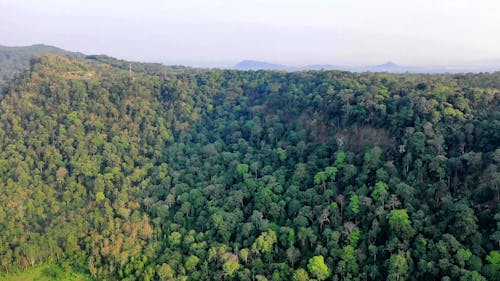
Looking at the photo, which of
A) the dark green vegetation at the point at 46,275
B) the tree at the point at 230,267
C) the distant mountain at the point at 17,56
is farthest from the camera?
the distant mountain at the point at 17,56

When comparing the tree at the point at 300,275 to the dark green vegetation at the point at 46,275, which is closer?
the tree at the point at 300,275

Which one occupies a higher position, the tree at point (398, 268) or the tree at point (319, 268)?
the tree at point (398, 268)

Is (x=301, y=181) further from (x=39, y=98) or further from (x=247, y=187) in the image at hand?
(x=39, y=98)

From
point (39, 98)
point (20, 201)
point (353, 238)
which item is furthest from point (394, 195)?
point (39, 98)

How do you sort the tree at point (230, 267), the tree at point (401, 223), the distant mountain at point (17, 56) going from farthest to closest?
the distant mountain at point (17, 56), the tree at point (230, 267), the tree at point (401, 223)

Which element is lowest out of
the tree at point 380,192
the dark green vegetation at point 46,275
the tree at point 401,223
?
the dark green vegetation at point 46,275

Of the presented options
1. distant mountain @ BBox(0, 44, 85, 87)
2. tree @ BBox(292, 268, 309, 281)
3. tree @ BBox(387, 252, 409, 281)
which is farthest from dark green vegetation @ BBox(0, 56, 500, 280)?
distant mountain @ BBox(0, 44, 85, 87)

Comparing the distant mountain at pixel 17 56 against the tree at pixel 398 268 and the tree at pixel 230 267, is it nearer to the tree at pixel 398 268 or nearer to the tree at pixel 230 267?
the tree at pixel 230 267

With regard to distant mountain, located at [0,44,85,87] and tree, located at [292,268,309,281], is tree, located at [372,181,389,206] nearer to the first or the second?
tree, located at [292,268,309,281]

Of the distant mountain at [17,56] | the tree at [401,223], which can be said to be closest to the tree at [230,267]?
the tree at [401,223]
